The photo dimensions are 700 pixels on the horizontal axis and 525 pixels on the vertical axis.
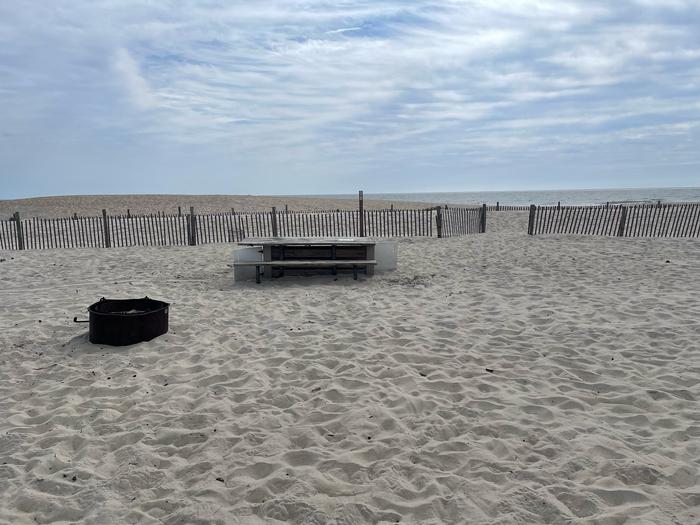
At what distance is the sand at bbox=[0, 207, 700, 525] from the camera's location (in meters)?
2.41

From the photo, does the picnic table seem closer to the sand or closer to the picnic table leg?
the picnic table leg

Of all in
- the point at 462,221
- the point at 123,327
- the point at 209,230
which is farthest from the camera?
the point at 462,221

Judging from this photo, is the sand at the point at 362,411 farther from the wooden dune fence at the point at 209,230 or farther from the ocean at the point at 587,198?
the ocean at the point at 587,198

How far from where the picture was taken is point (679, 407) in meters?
3.32

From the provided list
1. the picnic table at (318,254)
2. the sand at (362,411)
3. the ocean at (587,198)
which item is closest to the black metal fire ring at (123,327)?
the sand at (362,411)

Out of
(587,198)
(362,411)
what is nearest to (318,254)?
(362,411)

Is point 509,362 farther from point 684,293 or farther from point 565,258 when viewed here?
point 565,258

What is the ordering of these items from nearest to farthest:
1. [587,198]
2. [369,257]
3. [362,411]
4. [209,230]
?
[362,411] < [369,257] < [209,230] < [587,198]

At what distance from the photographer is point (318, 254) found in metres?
8.23

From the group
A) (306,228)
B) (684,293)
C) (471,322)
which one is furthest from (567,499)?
(306,228)

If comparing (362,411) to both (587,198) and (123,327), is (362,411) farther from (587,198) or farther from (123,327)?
(587,198)

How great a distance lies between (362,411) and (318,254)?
5093 mm

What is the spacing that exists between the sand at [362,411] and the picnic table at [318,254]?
4.09 ft

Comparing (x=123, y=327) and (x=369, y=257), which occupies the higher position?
(x=369, y=257)
